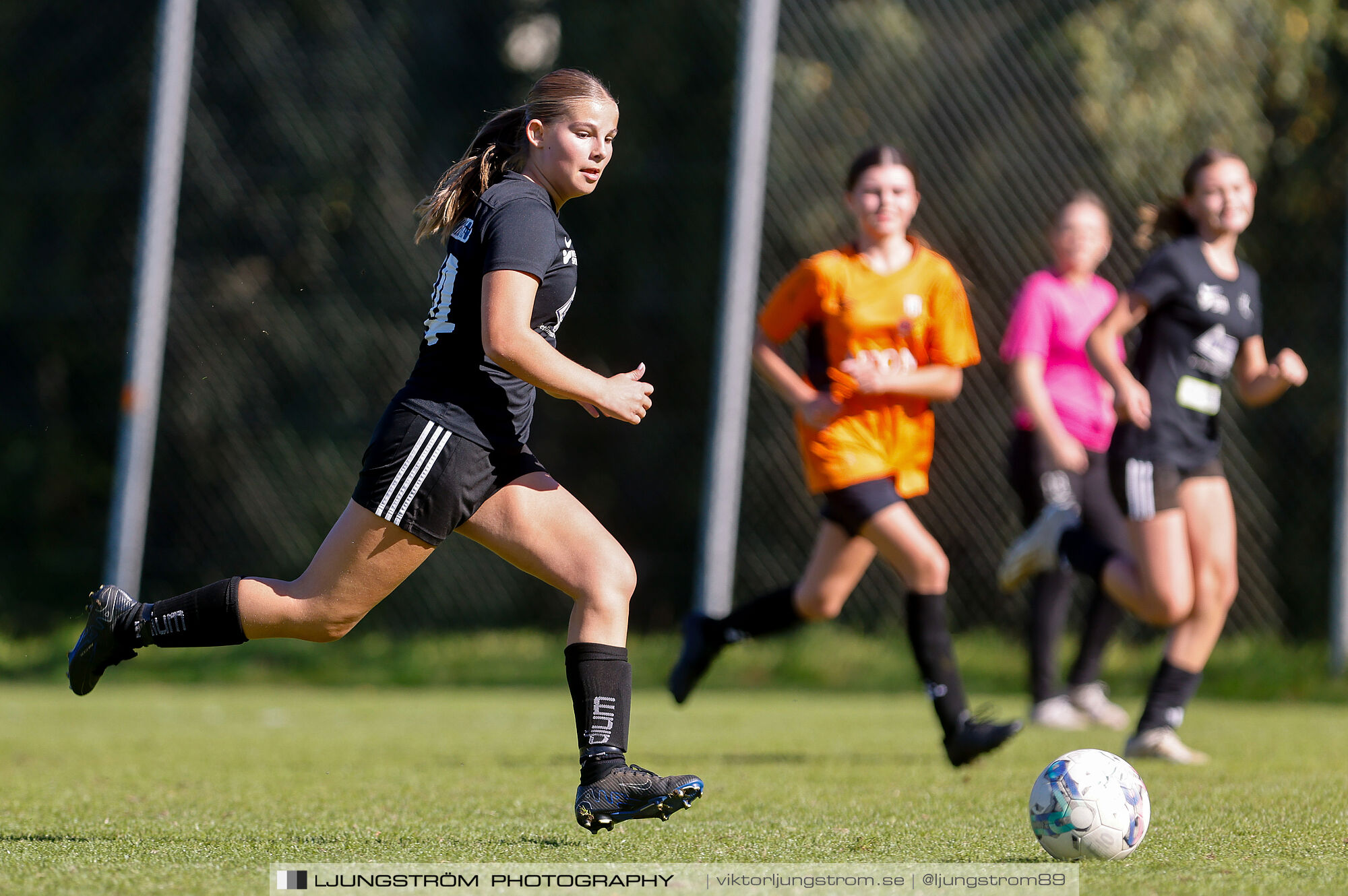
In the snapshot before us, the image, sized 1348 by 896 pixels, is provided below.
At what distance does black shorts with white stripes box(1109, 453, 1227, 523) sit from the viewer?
5121mm

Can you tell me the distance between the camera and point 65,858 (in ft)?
9.98

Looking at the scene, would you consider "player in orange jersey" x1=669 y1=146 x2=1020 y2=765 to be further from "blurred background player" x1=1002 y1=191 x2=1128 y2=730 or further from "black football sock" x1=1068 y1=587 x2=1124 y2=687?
"black football sock" x1=1068 y1=587 x2=1124 y2=687

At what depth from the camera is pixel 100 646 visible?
11.9ft

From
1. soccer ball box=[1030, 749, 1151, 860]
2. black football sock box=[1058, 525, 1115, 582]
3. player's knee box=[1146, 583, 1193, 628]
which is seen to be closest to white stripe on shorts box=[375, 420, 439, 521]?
soccer ball box=[1030, 749, 1151, 860]

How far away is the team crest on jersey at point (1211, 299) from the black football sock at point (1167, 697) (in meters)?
1.24

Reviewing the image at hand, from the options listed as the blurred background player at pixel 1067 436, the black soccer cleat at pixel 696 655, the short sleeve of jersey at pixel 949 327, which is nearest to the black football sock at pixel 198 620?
the black soccer cleat at pixel 696 655

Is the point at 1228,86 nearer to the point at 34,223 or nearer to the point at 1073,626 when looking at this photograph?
the point at 1073,626

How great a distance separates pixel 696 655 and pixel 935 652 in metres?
1.13

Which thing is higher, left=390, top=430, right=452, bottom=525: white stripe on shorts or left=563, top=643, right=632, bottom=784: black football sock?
Answer: left=390, top=430, right=452, bottom=525: white stripe on shorts

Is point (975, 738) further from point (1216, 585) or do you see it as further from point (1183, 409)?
point (1183, 409)

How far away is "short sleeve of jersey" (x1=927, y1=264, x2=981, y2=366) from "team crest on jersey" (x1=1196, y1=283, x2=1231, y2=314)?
2.57 feet

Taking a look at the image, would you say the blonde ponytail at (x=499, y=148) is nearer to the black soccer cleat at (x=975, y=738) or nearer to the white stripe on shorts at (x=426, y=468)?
the white stripe on shorts at (x=426, y=468)

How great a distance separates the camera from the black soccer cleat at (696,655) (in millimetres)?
5766

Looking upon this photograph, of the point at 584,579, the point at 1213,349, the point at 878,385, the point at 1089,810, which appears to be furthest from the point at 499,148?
the point at 1213,349
